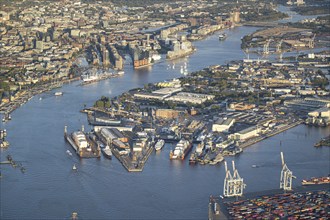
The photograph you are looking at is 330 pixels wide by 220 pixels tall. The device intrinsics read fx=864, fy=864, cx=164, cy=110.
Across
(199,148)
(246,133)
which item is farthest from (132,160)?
(246,133)

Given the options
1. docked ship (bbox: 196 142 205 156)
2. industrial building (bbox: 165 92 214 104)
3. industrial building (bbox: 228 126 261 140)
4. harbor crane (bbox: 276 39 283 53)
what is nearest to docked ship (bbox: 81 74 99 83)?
industrial building (bbox: 165 92 214 104)

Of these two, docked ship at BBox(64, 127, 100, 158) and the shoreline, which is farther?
the shoreline

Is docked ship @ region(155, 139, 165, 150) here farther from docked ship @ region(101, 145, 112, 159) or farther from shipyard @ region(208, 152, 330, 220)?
shipyard @ region(208, 152, 330, 220)

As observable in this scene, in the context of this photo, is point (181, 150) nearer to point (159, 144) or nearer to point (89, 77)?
point (159, 144)

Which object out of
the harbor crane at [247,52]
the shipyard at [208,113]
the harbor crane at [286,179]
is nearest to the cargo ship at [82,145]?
the shipyard at [208,113]

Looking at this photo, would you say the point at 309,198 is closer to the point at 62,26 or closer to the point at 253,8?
the point at 62,26

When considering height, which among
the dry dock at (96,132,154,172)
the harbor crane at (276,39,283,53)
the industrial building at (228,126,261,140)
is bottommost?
the harbor crane at (276,39,283,53)

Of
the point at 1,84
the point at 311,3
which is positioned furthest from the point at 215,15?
the point at 1,84
